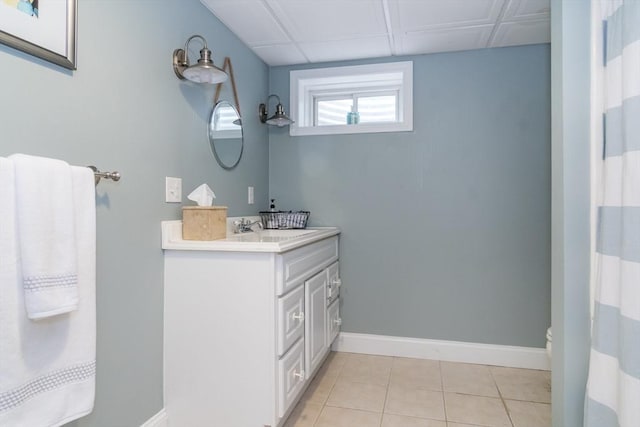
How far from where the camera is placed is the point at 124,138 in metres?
1.41

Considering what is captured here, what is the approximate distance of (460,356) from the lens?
248cm

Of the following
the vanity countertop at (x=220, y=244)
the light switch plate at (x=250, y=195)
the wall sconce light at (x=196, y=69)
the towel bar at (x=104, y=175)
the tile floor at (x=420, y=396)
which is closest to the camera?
the towel bar at (x=104, y=175)

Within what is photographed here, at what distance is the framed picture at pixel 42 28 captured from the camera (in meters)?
1.02

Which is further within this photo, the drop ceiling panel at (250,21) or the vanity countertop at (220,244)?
the drop ceiling panel at (250,21)

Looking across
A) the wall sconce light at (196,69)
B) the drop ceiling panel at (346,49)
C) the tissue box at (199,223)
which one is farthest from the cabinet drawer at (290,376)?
the drop ceiling panel at (346,49)

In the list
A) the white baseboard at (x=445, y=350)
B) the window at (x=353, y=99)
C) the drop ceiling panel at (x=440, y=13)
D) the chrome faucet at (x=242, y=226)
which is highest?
the drop ceiling panel at (x=440, y=13)

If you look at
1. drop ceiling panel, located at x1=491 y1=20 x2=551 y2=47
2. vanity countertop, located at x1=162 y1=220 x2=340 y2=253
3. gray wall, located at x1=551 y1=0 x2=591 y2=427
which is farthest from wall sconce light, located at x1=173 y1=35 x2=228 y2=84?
drop ceiling panel, located at x1=491 y1=20 x2=551 y2=47

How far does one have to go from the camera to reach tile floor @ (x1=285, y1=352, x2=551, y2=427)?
181cm

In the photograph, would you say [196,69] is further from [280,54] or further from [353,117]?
[353,117]

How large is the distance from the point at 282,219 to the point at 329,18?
126 centimetres

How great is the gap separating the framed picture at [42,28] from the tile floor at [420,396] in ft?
5.82

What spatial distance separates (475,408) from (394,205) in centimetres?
129

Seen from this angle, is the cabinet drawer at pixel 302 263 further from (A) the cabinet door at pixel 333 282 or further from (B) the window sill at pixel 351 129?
(B) the window sill at pixel 351 129

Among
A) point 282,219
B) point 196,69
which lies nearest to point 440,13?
point 196,69
